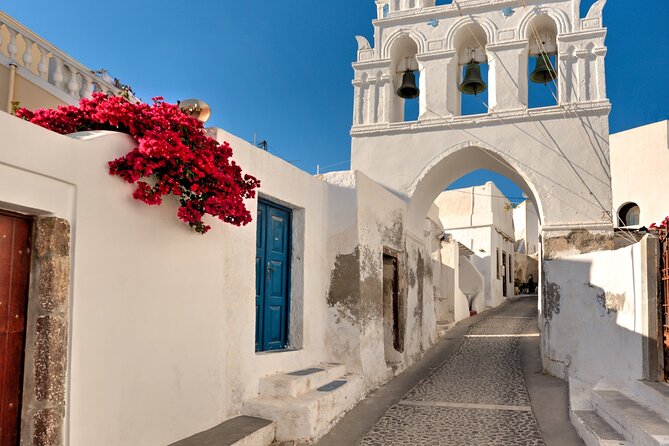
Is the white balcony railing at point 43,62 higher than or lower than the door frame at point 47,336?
higher

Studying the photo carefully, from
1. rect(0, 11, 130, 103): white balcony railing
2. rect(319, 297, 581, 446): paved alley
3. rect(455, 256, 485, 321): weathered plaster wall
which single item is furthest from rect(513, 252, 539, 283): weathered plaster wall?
rect(0, 11, 130, 103): white balcony railing

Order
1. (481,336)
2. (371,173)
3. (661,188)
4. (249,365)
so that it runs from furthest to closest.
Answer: (661,188) < (481,336) < (371,173) < (249,365)

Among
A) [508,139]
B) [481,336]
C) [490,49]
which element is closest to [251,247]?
[508,139]

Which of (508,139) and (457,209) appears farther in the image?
(457,209)

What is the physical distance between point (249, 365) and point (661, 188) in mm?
18070

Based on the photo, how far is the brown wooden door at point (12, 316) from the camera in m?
3.20

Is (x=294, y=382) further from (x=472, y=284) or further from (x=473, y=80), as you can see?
(x=472, y=284)

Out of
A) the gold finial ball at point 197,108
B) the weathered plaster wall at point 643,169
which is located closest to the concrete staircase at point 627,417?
the gold finial ball at point 197,108

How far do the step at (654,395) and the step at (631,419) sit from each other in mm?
55

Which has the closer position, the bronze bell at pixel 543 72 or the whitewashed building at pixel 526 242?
the bronze bell at pixel 543 72

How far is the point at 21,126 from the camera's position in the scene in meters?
3.19

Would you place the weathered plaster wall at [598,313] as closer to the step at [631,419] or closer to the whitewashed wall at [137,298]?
the step at [631,419]

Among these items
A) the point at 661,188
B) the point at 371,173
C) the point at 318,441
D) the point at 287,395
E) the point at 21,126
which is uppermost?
the point at 661,188

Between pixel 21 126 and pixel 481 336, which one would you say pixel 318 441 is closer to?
pixel 21 126
